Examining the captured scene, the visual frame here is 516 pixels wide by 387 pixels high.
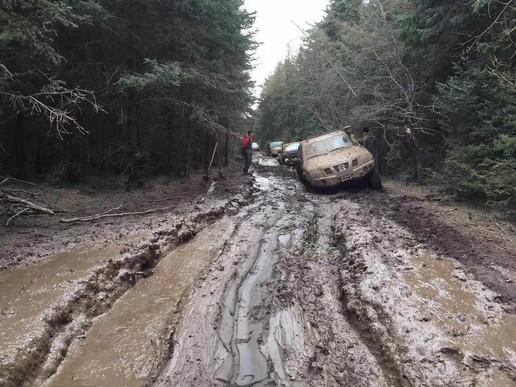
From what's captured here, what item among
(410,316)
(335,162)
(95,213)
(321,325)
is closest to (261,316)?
(321,325)

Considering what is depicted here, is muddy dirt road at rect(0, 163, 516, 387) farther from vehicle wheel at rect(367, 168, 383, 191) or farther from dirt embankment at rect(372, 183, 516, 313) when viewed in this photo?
vehicle wheel at rect(367, 168, 383, 191)

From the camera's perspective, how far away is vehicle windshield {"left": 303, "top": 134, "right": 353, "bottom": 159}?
12.6m

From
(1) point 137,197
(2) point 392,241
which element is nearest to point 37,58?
(1) point 137,197

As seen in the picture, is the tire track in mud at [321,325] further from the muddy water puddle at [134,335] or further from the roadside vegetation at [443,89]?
the roadside vegetation at [443,89]

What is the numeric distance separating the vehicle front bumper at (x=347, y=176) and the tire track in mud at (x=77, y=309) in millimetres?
5025

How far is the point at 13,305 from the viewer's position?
4.45 meters

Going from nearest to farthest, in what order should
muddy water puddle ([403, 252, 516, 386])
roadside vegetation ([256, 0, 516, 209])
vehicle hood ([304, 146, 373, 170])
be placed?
muddy water puddle ([403, 252, 516, 386])
roadside vegetation ([256, 0, 516, 209])
vehicle hood ([304, 146, 373, 170])

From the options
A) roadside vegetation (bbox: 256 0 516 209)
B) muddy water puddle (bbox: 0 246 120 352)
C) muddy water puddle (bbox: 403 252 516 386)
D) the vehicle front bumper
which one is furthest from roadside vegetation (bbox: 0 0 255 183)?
muddy water puddle (bbox: 403 252 516 386)

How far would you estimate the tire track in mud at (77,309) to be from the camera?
3.42 metres

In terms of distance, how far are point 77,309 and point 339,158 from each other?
8.59m

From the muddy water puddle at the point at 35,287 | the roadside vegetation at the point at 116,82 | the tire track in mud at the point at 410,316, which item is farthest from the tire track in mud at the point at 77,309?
the roadside vegetation at the point at 116,82

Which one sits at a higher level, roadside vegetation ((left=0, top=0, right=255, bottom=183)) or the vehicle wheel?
roadside vegetation ((left=0, top=0, right=255, bottom=183))

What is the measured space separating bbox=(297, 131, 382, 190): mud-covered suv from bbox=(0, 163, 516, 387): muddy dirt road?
406cm

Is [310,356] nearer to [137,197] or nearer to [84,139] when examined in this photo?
[137,197]
